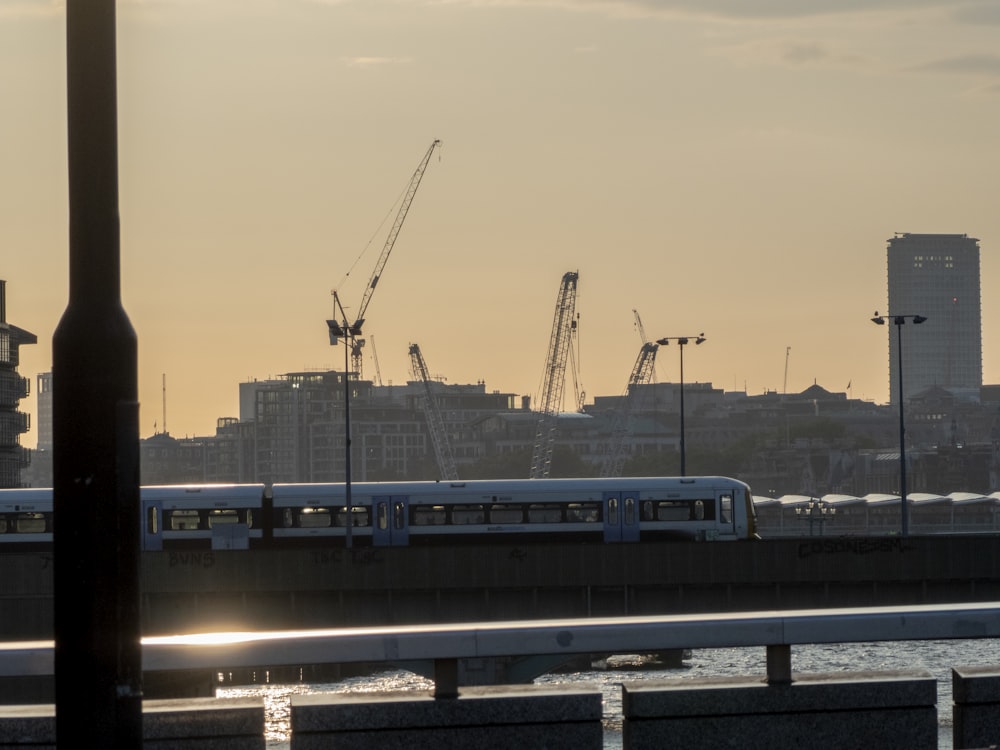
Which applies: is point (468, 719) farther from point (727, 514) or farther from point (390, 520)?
point (390, 520)

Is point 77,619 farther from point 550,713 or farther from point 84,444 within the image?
point 550,713

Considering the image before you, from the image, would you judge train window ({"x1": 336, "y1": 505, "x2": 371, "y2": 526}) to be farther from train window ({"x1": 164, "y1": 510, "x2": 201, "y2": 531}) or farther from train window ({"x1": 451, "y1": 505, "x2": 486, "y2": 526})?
train window ({"x1": 164, "y1": 510, "x2": 201, "y2": 531})

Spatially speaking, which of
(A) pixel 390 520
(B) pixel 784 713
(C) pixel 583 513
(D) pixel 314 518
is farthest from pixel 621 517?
(B) pixel 784 713

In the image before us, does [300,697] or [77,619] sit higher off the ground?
[77,619]

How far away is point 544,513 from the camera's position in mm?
58062

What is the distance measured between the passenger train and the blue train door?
0.03 metres

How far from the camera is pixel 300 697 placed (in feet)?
26.2

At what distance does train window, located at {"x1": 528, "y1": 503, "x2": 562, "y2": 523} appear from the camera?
2279 inches

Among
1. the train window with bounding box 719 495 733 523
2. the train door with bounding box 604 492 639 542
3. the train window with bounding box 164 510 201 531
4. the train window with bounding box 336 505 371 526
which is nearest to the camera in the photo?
the train window with bounding box 164 510 201 531

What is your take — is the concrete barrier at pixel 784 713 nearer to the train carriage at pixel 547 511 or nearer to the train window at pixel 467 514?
the train carriage at pixel 547 511

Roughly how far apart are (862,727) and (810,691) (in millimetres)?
298

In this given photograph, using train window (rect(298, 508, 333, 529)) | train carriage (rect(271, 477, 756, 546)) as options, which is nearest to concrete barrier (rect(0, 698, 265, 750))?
train carriage (rect(271, 477, 756, 546))

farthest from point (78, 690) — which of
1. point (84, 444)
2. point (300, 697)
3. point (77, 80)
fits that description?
point (77, 80)

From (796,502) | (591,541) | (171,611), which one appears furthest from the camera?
(796,502)
